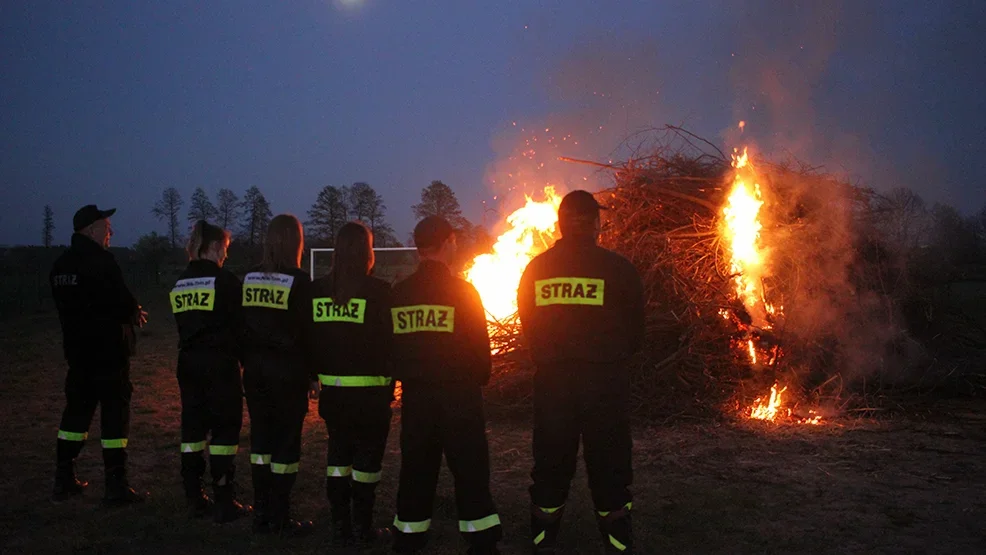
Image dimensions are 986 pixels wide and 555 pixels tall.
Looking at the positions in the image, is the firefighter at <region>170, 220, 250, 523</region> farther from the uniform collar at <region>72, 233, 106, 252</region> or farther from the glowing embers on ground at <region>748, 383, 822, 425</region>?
the glowing embers on ground at <region>748, 383, 822, 425</region>

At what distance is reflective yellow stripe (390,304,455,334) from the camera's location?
3968mm

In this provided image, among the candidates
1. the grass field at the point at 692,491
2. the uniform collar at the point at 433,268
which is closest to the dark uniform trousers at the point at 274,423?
the grass field at the point at 692,491

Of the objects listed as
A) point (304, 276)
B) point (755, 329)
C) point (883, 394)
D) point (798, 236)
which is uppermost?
point (798, 236)

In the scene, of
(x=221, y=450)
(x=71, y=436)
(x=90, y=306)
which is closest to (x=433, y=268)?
(x=221, y=450)

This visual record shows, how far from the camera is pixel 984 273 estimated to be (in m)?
13.4

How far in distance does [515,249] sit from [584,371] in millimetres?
5994

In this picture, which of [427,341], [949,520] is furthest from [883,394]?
[427,341]

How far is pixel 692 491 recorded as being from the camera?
17.8ft

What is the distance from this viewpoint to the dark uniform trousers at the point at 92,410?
527 cm

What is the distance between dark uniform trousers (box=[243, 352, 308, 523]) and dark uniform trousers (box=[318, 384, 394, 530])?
310mm

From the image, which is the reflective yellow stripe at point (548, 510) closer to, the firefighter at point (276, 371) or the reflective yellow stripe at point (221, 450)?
the firefighter at point (276, 371)

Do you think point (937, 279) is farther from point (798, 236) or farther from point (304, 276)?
point (304, 276)

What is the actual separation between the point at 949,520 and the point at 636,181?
18.3ft

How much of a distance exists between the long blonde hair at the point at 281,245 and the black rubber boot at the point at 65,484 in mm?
2577
